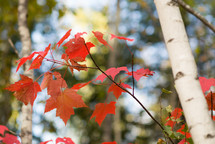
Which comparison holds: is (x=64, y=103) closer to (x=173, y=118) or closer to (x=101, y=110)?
(x=101, y=110)

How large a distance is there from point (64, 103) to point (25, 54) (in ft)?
2.69

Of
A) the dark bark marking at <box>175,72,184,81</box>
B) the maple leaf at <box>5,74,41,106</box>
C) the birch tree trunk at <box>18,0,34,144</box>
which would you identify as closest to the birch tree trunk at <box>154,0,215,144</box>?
the dark bark marking at <box>175,72,184,81</box>

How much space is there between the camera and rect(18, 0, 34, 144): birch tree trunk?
1392 millimetres

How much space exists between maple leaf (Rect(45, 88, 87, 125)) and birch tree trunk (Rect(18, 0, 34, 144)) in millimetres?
531

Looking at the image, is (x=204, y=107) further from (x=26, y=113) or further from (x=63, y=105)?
(x=26, y=113)

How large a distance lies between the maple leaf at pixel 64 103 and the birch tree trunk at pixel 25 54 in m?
0.53

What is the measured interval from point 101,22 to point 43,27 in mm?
2982

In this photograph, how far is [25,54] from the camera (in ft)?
5.38

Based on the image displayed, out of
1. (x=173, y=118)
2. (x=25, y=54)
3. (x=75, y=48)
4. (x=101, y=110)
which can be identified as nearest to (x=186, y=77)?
(x=173, y=118)

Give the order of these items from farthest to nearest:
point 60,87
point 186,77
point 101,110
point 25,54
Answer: point 25,54
point 101,110
point 60,87
point 186,77

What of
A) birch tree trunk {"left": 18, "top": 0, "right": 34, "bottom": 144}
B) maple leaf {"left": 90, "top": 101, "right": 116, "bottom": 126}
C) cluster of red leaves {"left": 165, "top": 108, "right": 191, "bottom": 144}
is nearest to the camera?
cluster of red leaves {"left": 165, "top": 108, "right": 191, "bottom": 144}

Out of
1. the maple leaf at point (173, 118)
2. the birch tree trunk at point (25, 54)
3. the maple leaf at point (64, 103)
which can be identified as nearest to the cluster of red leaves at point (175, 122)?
the maple leaf at point (173, 118)

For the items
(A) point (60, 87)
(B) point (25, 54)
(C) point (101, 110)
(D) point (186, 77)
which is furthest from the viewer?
(B) point (25, 54)

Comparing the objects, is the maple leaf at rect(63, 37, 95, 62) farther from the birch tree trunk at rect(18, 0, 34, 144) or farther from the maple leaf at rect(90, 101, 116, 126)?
the birch tree trunk at rect(18, 0, 34, 144)
